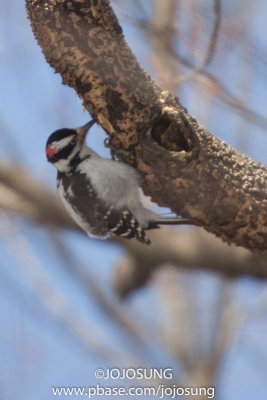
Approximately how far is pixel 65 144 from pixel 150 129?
85cm

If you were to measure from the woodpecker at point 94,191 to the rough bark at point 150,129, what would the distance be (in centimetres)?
47

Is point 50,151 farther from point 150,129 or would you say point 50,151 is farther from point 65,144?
point 150,129

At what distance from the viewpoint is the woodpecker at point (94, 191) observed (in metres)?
3.81

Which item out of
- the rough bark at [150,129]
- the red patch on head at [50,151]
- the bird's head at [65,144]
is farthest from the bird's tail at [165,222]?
the red patch on head at [50,151]

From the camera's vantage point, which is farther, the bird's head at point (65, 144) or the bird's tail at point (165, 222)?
the bird's head at point (65, 144)

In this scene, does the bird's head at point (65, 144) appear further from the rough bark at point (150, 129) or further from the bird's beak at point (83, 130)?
the rough bark at point (150, 129)

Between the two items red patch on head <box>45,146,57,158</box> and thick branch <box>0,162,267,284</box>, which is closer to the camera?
red patch on head <box>45,146,57,158</box>

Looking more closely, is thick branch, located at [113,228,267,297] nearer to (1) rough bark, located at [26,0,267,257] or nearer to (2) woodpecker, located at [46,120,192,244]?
(2) woodpecker, located at [46,120,192,244]

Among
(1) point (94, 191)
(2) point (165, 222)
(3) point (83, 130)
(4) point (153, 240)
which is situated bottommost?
(2) point (165, 222)

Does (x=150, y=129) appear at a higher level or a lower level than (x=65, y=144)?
lower

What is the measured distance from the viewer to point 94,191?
3.82 meters

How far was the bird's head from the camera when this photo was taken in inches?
151

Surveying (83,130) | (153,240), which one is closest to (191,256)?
(153,240)

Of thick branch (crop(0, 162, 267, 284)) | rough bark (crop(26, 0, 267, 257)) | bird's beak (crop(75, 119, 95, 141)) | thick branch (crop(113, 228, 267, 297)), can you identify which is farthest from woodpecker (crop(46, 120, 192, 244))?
thick branch (crop(113, 228, 267, 297))
